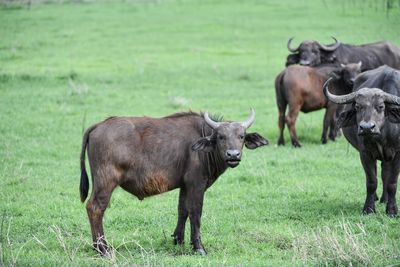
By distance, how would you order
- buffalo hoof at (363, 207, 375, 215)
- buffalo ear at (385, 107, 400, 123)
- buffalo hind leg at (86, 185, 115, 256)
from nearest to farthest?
1. buffalo hind leg at (86, 185, 115, 256)
2. buffalo ear at (385, 107, 400, 123)
3. buffalo hoof at (363, 207, 375, 215)

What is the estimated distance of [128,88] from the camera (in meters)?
20.5

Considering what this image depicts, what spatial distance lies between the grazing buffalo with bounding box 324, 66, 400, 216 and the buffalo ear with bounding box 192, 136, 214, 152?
6.81ft

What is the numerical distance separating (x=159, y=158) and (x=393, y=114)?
310 centimetres

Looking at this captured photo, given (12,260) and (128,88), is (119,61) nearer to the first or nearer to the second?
(128,88)

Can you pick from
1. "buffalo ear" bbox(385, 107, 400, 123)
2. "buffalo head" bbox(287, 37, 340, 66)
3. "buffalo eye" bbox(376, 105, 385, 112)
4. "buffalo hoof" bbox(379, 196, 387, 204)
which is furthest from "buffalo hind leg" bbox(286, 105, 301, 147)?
"buffalo eye" bbox(376, 105, 385, 112)

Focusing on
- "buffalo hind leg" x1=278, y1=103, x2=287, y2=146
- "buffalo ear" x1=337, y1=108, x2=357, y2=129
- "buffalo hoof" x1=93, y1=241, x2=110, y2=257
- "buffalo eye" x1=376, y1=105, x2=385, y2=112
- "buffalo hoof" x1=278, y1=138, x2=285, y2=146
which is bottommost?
"buffalo hoof" x1=278, y1=138, x2=285, y2=146

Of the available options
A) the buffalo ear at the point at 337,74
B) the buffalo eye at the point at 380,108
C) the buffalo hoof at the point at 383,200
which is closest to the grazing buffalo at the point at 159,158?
the buffalo eye at the point at 380,108

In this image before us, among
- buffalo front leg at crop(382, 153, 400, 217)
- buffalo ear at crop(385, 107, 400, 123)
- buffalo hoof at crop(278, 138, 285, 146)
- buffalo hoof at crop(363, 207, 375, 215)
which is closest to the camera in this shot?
buffalo ear at crop(385, 107, 400, 123)

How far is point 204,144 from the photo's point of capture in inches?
312

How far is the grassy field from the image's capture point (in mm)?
7879

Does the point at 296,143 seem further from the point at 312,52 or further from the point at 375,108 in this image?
the point at 375,108

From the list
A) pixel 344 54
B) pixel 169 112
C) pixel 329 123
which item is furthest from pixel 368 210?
pixel 344 54

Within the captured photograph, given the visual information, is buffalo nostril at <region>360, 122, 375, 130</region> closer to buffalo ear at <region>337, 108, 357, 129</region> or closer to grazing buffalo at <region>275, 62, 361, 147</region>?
buffalo ear at <region>337, 108, 357, 129</region>

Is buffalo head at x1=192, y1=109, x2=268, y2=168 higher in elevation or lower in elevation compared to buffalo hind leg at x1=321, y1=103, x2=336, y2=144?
higher
